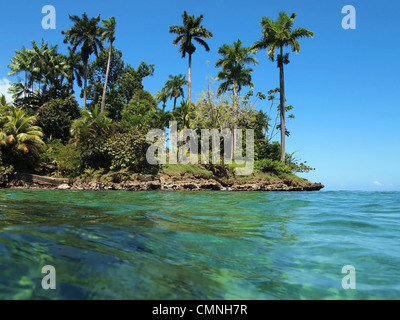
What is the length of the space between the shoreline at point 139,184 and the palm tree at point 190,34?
51.8 ft

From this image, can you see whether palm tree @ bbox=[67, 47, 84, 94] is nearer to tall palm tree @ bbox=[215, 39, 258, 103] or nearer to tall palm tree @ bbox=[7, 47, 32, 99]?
tall palm tree @ bbox=[7, 47, 32, 99]

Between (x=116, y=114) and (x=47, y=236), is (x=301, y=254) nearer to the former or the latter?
(x=47, y=236)

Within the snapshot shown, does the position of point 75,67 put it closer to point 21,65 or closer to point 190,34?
point 21,65

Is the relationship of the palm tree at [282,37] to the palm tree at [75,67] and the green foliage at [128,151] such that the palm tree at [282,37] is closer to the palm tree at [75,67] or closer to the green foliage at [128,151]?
the green foliage at [128,151]

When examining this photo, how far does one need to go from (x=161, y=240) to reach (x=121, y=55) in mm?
49395

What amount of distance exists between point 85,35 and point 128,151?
2195 cm

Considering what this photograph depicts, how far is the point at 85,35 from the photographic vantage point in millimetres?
33250

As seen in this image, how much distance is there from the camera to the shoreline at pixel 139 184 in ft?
63.6

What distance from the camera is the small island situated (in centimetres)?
2036

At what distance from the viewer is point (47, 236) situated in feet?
10.0

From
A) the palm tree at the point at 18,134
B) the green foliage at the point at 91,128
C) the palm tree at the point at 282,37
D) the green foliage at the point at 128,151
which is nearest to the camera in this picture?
the palm tree at the point at 18,134

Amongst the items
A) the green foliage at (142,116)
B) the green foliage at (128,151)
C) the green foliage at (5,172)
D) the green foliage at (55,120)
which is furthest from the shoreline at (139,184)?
the green foliage at (55,120)

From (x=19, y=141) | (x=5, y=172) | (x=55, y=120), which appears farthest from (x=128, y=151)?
(x=55, y=120)
